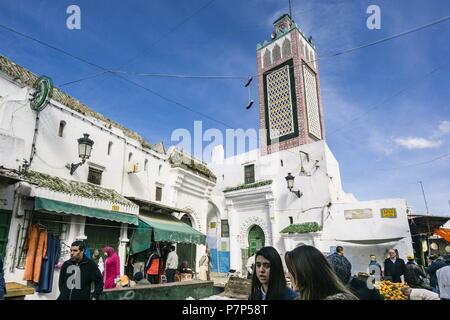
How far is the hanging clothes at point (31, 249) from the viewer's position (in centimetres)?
695

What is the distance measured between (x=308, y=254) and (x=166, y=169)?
1180cm

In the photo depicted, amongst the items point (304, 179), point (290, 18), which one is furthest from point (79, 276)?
point (290, 18)

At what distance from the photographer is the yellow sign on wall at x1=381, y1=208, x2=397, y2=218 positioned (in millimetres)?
13797

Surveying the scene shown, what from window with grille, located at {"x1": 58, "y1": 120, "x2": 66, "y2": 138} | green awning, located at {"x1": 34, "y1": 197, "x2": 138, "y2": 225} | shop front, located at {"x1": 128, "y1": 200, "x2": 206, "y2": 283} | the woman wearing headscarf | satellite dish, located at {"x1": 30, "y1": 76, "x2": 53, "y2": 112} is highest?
satellite dish, located at {"x1": 30, "y1": 76, "x2": 53, "y2": 112}

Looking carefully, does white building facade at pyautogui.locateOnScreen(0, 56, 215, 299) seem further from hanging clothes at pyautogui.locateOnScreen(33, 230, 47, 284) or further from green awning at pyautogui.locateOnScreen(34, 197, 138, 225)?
hanging clothes at pyautogui.locateOnScreen(33, 230, 47, 284)

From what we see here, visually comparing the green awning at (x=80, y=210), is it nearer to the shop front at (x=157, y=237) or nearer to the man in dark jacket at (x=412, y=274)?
the shop front at (x=157, y=237)

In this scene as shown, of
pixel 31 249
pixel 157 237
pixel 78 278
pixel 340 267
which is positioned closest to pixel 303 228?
pixel 157 237

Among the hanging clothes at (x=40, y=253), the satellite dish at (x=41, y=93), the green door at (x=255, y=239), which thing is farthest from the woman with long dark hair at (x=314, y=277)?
the green door at (x=255, y=239)

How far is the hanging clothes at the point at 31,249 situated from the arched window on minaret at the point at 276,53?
63.0 ft

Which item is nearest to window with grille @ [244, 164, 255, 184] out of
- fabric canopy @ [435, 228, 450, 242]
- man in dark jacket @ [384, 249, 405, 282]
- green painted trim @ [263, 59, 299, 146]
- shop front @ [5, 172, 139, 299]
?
green painted trim @ [263, 59, 299, 146]

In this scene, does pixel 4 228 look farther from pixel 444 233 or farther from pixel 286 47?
pixel 286 47

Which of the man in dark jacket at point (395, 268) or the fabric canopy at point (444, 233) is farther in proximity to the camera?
the fabric canopy at point (444, 233)

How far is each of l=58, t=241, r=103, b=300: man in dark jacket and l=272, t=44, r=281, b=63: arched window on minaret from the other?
20.8m

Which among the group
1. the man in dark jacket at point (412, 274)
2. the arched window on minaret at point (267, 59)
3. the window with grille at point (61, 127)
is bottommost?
the man in dark jacket at point (412, 274)
